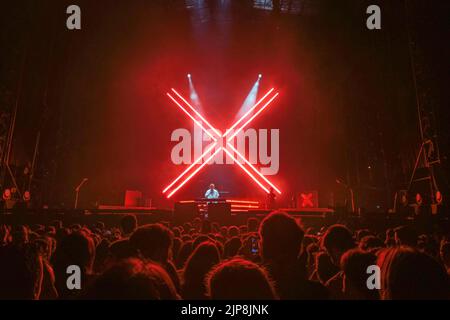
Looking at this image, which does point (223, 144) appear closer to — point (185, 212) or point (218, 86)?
point (218, 86)

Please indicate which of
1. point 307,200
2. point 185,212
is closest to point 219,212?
point 185,212

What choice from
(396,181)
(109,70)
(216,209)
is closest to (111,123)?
(109,70)

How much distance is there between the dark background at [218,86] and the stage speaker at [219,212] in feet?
21.6

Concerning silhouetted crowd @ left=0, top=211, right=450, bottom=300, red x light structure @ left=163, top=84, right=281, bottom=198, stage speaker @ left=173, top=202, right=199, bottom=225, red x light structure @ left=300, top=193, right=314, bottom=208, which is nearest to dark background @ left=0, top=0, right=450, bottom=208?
red x light structure @ left=300, top=193, right=314, bottom=208

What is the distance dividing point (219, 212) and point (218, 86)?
1287cm

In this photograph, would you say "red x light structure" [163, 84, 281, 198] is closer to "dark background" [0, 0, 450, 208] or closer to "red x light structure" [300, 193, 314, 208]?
"dark background" [0, 0, 450, 208]

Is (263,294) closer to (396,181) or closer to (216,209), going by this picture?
(216,209)

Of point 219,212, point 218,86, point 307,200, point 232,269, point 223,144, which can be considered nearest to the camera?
point 232,269

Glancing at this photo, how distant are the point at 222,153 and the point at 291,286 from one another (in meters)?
19.2

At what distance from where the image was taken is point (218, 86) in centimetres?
2317

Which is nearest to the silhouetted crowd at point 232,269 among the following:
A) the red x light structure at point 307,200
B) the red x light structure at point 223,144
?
the red x light structure at point 307,200

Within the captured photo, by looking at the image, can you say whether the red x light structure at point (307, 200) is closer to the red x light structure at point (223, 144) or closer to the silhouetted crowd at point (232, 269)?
the red x light structure at point (223, 144)

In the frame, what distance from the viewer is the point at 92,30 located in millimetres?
17797

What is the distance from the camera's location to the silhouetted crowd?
153 centimetres
